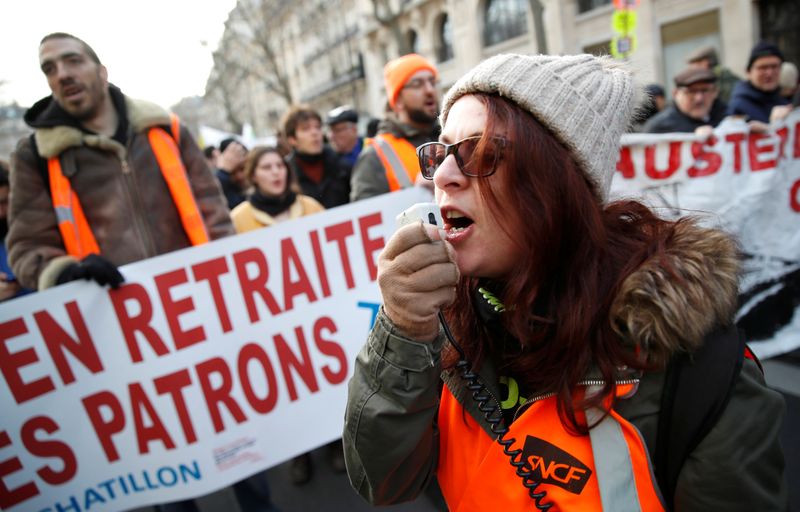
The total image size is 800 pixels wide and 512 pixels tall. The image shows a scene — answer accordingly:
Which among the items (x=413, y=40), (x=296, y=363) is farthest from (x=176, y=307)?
(x=413, y=40)

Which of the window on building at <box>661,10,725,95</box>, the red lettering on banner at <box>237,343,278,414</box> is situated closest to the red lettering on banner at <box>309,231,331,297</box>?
the red lettering on banner at <box>237,343,278,414</box>

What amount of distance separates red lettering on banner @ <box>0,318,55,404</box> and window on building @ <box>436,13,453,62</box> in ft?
84.7

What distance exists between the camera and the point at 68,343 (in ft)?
7.13

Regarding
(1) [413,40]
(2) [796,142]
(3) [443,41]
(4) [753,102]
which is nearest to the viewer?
(2) [796,142]

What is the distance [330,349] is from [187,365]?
70cm

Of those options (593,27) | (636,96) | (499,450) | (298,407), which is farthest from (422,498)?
(593,27)

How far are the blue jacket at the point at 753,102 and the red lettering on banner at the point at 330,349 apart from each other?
384 centimetres

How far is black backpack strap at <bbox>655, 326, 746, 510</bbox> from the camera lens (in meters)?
0.90

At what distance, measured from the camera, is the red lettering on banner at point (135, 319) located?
7.36 ft

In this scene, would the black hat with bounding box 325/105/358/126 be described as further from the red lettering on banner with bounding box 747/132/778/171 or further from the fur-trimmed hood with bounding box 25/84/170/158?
the red lettering on banner with bounding box 747/132/778/171

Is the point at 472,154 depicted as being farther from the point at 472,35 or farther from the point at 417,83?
the point at 472,35

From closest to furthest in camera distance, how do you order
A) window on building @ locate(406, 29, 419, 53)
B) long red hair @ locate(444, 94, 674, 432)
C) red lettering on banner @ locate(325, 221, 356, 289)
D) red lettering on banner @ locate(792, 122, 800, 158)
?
long red hair @ locate(444, 94, 674, 432) < red lettering on banner @ locate(325, 221, 356, 289) < red lettering on banner @ locate(792, 122, 800, 158) < window on building @ locate(406, 29, 419, 53)

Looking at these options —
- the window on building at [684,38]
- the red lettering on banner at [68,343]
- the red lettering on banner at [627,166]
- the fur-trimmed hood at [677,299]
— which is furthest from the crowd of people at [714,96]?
the window on building at [684,38]

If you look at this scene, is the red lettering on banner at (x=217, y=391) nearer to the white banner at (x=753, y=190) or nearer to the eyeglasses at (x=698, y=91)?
the white banner at (x=753, y=190)
